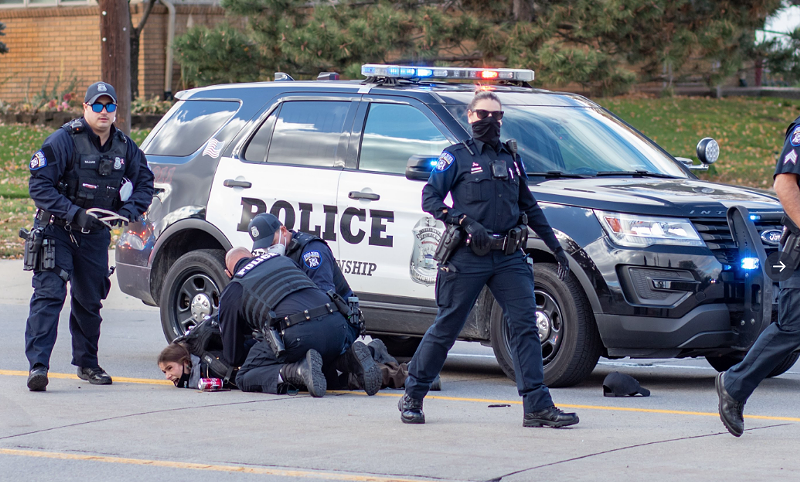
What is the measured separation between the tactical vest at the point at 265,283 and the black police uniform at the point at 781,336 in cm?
268

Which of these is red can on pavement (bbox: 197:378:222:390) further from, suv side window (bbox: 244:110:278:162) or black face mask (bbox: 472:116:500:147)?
black face mask (bbox: 472:116:500:147)

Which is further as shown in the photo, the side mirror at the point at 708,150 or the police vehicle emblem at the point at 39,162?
the side mirror at the point at 708,150

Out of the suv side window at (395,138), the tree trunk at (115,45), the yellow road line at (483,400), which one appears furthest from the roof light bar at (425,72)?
the tree trunk at (115,45)

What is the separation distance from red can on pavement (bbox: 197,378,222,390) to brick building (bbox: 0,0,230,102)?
57.2 ft

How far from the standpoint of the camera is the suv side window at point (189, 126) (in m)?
8.88

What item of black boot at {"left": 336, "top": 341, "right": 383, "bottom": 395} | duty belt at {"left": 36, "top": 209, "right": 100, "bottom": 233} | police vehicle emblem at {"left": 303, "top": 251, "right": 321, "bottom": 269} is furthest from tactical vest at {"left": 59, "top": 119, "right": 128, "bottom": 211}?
black boot at {"left": 336, "top": 341, "right": 383, "bottom": 395}

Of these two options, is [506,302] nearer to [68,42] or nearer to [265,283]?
[265,283]

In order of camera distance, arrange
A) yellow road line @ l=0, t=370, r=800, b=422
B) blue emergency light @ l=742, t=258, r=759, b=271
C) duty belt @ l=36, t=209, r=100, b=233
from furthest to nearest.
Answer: duty belt @ l=36, t=209, r=100, b=233, blue emergency light @ l=742, t=258, r=759, b=271, yellow road line @ l=0, t=370, r=800, b=422

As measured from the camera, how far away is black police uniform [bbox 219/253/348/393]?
7.10 meters

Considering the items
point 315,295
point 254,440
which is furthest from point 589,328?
point 254,440

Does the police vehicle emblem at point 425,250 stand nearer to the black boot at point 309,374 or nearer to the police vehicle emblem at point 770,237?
the black boot at point 309,374

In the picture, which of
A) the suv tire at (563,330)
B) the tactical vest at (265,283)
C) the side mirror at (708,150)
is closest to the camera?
the suv tire at (563,330)

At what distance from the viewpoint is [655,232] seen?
6832 millimetres

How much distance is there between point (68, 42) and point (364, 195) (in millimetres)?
19219
